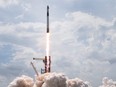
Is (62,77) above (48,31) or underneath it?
underneath

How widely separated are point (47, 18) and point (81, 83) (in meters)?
27.4

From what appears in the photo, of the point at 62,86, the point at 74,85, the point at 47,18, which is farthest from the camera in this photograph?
the point at 47,18

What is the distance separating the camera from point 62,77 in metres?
126

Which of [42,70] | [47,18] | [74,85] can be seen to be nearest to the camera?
[74,85]

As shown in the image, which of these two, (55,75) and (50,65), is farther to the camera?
(50,65)

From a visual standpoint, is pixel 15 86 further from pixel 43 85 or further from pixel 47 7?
pixel 47 7

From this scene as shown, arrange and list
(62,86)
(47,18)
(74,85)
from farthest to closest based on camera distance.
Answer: (47,18) < (74,85) < (62,86)

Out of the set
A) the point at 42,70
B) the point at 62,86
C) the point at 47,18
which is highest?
the point at 47,18

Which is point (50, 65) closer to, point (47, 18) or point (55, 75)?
point (47, 18)

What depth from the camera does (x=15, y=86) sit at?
452 feet

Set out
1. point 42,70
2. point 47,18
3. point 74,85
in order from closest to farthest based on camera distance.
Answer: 1. point 74,85
2. point 47,18
3. point 42,70

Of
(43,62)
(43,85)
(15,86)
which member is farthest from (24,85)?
(43,62)

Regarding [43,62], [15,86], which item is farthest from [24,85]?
[43,62]

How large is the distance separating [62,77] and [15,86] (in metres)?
20.6
